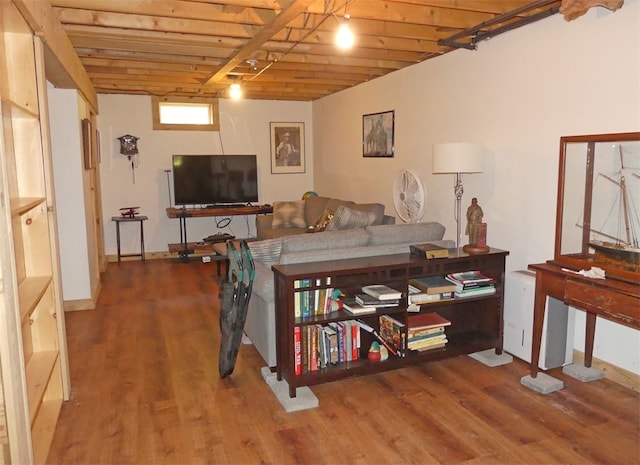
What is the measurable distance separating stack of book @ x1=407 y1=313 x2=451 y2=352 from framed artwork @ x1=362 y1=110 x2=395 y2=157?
263 centimetres

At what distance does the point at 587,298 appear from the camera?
2.76 meters

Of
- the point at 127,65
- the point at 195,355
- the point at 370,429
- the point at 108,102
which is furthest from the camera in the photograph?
the point at 108,102

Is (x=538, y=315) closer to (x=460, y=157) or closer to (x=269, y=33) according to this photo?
(x=460, y=157)

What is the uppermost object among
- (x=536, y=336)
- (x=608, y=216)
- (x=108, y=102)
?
(x=108, y=102)

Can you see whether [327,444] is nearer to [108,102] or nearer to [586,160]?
[586,160]

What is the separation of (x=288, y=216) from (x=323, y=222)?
0.78 metres

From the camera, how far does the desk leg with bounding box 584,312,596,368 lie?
10.7 ft

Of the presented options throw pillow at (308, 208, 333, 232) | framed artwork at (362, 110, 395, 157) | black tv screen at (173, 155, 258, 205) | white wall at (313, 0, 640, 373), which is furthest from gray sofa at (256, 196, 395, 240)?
white wall at (313, 0, 640, 373)

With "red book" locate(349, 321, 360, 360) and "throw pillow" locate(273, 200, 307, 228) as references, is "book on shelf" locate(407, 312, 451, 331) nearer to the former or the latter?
"red book" locate(349, 321, 360, 360)

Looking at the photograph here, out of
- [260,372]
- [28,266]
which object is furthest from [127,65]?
[260,372]

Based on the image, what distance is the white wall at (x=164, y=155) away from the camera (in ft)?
23.3

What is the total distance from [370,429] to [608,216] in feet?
6.08

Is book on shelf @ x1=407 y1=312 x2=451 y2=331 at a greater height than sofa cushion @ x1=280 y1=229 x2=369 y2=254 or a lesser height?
lesser

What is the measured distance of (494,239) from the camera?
4.19m
